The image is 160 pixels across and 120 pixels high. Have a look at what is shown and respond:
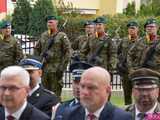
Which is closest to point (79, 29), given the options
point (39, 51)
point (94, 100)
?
point (39, 51)

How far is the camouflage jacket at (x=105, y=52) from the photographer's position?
40.3ft

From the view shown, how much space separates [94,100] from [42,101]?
68.5 inches

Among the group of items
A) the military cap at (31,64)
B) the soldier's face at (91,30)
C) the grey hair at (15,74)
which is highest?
the grey hair at (15,74)

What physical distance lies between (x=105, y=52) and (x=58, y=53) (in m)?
1.01

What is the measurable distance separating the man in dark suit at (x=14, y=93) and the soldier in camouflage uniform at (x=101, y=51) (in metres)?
7.58

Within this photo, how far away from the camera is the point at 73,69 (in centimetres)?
606

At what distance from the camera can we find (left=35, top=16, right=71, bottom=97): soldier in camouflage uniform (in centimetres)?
1213

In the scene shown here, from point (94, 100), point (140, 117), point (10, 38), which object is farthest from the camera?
point (10, 38)

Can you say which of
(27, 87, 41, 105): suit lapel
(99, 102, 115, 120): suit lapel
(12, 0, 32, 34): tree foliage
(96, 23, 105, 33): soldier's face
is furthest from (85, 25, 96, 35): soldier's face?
(12, 0, 32, 34): tree foliage

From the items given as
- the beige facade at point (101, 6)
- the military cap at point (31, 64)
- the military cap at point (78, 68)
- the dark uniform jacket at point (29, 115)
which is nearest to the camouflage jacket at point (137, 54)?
the military cap at point (31, 64)

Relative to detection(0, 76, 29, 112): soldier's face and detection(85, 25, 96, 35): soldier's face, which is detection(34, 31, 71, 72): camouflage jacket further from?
detection(0, 76, 29, 112): soldier's face

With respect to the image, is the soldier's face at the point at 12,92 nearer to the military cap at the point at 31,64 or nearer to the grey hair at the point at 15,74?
the grey hair at the point at 15,74

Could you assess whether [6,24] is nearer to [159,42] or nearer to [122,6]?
[159,42]

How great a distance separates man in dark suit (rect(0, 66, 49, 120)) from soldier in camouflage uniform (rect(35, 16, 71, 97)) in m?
7.34
